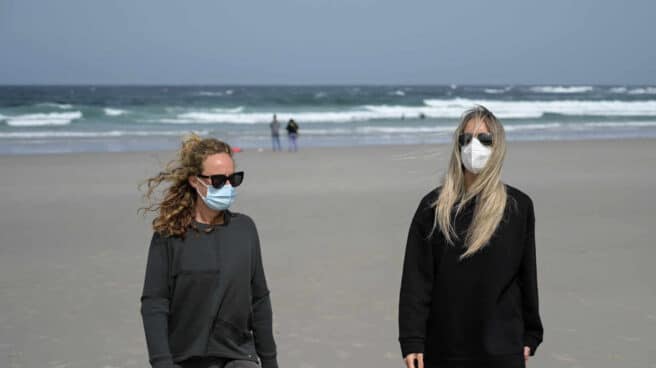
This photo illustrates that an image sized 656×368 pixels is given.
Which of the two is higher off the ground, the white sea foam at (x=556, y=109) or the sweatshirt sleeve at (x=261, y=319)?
the sweatshirt sleeve at (x=261, y=319)

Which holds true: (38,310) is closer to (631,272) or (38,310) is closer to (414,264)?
(414,264)

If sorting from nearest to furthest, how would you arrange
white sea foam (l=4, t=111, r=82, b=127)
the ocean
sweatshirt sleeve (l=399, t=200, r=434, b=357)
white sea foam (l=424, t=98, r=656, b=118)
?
sweatshirt sleeve (l=399, t=200, r=434, b=357), the ocean, white sea foam (l=4, t=111, r=82, b=127), white sea foam (l=424, t=98, r=656, b=118)

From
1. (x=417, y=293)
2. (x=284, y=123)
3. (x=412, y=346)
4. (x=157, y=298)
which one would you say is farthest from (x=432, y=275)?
(x=284, y=123)

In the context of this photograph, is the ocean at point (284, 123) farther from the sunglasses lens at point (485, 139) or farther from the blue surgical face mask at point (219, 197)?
the blue surgical face mask at point (219, 197)

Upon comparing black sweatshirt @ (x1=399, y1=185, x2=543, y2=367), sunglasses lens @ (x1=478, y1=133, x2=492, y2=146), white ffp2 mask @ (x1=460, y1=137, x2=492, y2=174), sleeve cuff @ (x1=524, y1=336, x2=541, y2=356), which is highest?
sunglasses lens @ (x1=478, y1=133, x2=492, y2=146)

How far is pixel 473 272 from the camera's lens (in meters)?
3.10

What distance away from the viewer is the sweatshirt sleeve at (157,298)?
10.2 feet

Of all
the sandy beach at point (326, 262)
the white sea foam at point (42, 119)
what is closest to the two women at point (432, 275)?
the sandy beach at point (326, 262)

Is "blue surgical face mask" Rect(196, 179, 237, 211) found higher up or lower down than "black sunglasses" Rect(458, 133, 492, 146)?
lower down

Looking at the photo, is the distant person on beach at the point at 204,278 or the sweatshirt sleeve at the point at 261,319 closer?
the distant person on beach at the point at 204,278

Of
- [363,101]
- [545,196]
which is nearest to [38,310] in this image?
[545,196]

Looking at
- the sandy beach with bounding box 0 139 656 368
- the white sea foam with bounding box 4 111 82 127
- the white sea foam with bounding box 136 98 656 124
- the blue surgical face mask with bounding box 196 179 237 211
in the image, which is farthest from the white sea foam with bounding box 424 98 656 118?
the blue surgical face mask with bounding box 196 179 237 211

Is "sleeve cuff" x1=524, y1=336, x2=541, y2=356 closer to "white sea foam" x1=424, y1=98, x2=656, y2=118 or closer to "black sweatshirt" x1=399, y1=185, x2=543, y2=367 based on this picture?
"black sweatshirt" x1=399, y1=185, x2=543, y2=367

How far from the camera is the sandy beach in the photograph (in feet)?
20.8
